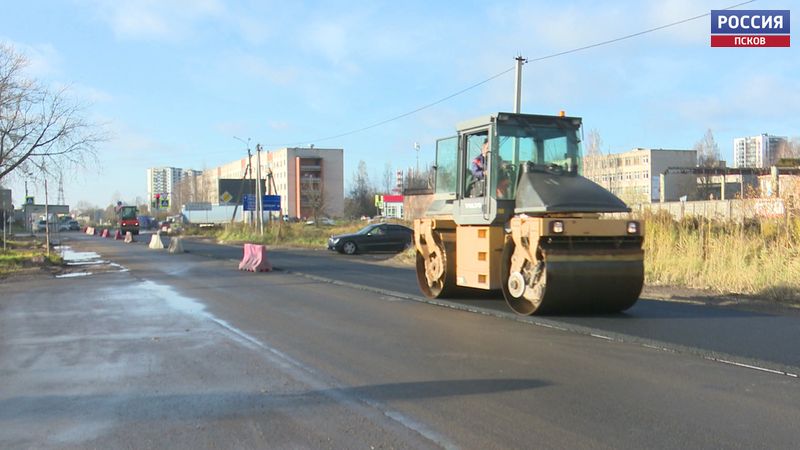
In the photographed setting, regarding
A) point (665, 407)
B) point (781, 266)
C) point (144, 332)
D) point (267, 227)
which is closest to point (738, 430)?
point (665, 407)

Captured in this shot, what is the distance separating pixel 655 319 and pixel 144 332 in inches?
304

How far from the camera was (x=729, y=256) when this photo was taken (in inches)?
551

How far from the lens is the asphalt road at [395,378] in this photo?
473 centimetres

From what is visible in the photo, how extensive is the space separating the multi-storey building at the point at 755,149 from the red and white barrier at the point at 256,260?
319 ft

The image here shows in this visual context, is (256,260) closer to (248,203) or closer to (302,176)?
(248,203)

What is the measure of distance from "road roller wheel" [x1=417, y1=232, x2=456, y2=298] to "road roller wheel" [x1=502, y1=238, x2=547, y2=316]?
1805 millimetres

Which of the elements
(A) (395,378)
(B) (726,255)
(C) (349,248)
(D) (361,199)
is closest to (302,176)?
(D) (361,199)

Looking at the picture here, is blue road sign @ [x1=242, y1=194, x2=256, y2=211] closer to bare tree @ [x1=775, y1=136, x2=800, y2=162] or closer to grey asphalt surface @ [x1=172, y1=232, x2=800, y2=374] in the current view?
grey asphalt surface @ [x1=172, y1=232, x2=800, y2=374]

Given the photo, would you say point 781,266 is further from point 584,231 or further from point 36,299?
point 36,299

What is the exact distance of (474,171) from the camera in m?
11.0

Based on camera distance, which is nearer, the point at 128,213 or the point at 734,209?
the point at 734,209

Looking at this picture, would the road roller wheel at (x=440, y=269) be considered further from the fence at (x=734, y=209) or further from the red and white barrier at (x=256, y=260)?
the red and white barrier at (x=256, y=260)

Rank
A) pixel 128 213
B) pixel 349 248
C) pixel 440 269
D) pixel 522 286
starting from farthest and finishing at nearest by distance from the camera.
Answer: pixel 128 213, pixel 349 248, pixel 440 269, pixel 522 286

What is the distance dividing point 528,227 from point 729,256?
7172 millimetres
